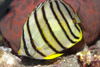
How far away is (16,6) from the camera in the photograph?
2.74 m

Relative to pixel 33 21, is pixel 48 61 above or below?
below

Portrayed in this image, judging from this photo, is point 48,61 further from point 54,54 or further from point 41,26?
point 41,26

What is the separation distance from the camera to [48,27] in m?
2.07

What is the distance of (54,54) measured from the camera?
2.37 metres

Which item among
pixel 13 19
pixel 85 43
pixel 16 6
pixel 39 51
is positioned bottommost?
pixel 85 43

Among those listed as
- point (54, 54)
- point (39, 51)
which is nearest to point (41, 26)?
point (39, 51)

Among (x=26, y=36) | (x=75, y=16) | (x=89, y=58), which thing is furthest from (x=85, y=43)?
(x=26, y=36)

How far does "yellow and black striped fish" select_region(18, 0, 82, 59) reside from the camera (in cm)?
206

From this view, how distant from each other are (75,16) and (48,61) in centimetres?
112

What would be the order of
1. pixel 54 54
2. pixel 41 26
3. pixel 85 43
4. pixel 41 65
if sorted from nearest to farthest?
pixel 41 26
pixel 54 54
pixel 41 65
pixel 85 43

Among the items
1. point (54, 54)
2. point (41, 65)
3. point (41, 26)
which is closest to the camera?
point (41, 26)

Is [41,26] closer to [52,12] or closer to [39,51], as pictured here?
[52,12]

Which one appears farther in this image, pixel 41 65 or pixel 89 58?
pixel 41 65

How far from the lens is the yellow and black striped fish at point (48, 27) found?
2061 millimetres
